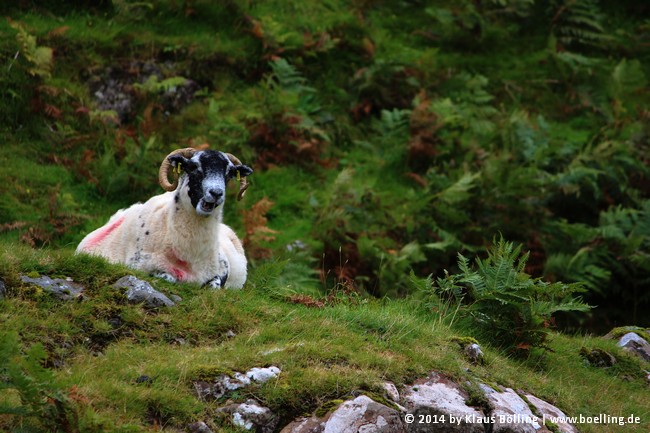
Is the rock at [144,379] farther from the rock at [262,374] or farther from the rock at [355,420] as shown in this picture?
the rock at [355,420]

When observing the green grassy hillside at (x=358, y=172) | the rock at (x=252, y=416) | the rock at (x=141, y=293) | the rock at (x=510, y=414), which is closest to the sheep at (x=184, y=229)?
the green grassy hillside at (x=358, y=172)

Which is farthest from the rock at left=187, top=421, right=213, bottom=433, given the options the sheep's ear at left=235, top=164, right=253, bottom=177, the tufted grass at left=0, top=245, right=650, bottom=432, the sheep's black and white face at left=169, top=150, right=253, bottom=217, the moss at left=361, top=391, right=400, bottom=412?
the sheep's ear at left=235, top=164, right=253, bottom=177

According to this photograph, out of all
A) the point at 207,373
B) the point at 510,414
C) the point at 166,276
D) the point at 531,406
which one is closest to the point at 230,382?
the point at 207,373

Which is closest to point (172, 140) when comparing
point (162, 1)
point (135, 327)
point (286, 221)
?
point (286, 221)

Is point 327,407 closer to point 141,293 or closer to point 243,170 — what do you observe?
point 141,293

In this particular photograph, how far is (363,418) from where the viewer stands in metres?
7.75

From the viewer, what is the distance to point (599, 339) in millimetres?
12156

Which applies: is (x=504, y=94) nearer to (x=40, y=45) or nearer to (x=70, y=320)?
(x=40, y=45)

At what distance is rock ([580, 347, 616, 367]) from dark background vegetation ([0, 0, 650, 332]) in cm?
395

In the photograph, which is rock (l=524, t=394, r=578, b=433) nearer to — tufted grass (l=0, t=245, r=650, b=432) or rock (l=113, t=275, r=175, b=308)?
tufted grass (l=0, t=245, r=650, b=432)

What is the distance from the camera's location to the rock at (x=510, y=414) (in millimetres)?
8445

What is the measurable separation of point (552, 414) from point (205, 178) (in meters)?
5.33

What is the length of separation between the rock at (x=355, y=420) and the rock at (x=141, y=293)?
2481 millimetres

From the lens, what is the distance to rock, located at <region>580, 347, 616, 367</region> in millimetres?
11414
